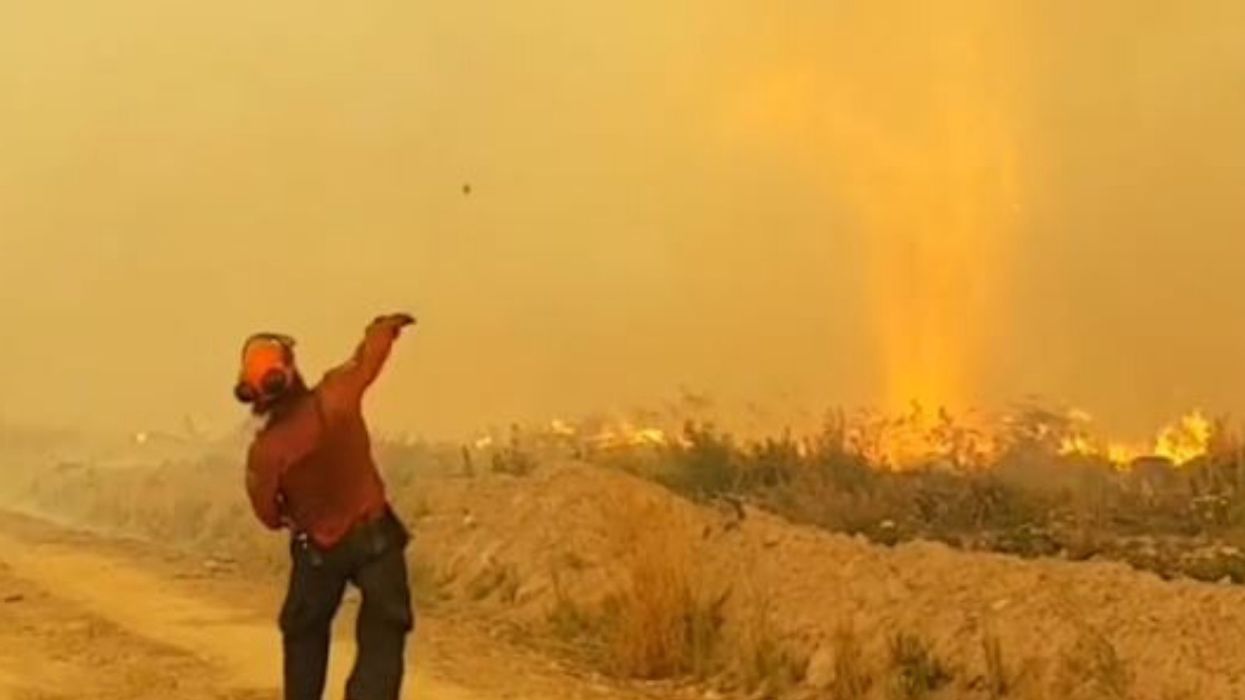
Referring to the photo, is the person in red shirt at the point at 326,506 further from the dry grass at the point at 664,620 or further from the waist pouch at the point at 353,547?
the dry grass at the point at 664,620

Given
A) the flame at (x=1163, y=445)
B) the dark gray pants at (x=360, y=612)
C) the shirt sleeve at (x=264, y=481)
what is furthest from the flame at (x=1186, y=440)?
the shirt sleeve at (x=264, y=481)

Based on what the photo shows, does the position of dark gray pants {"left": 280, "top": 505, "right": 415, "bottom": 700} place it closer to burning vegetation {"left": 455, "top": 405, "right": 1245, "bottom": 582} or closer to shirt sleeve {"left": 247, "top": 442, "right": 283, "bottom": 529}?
shirt sleeve {"left": 247, "top": 442, "right": 283, "bottom": 529}

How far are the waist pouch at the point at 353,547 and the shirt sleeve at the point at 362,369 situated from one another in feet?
1.70

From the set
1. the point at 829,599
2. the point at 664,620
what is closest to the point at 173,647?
the point at 664,620

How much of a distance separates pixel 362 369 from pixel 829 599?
17.5ft

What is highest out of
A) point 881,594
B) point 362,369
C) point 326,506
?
point 362,369

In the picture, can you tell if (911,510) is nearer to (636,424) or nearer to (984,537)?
(984,537)

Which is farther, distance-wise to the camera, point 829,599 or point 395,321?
point 829,599

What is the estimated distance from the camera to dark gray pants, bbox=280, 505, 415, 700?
301 inches

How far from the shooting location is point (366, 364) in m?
7.49

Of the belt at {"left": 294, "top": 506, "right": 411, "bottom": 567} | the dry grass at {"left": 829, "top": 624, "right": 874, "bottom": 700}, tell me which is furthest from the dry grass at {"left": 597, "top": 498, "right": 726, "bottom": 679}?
the belt at {"left": 294, "top": 506, "right": 411, "bottom": 567}

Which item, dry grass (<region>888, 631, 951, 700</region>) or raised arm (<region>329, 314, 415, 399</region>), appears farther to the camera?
dry grass (<region>888, 631, 951, 700</region>)

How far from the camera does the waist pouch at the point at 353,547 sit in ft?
24.9

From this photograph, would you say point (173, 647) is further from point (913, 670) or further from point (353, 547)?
point (353, 547)
